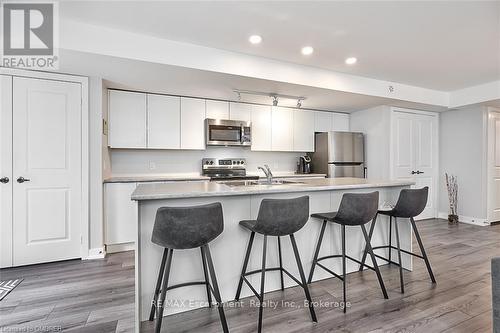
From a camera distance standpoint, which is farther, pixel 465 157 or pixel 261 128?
pixel 465 157

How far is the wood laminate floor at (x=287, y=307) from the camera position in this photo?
1828 millimetres

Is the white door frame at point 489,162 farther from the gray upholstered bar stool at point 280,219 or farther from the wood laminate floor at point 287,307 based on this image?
the gray upholstered bar stool at point 280,219

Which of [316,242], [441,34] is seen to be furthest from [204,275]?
[441,34]

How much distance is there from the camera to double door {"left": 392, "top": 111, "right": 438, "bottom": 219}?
15.6 ft

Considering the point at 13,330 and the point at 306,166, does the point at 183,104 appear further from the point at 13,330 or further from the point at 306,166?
the point at 13,330

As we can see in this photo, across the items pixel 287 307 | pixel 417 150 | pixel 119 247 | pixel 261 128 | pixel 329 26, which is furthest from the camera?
pixel 417 150

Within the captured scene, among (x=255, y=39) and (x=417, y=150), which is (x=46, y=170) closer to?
(x=255, y=39)

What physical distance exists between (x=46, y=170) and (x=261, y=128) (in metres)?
3.06

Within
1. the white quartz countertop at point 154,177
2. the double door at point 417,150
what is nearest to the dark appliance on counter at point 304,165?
the white quartz countertop at point 154,177

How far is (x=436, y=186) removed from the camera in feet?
17.3

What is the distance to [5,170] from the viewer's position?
2.72 m

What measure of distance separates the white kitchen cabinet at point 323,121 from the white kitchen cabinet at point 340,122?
80 mm

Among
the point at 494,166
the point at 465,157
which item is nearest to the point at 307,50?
the point at 465,157

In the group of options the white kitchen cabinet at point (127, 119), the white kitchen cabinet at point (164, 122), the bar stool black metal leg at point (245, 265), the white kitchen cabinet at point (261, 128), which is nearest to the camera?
the bar stool black metal leg at point (245, 265)
